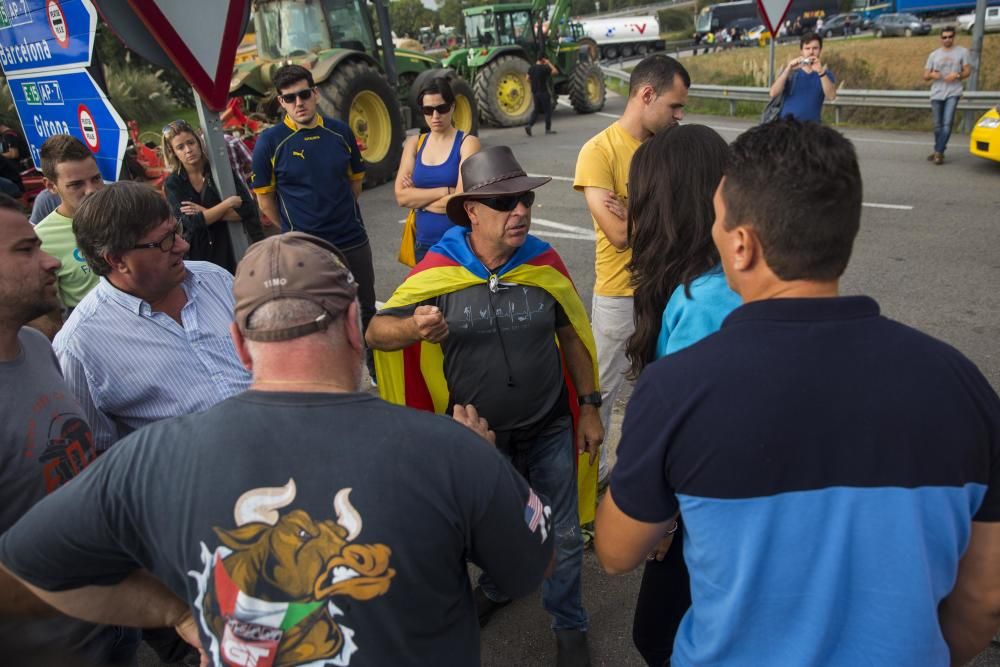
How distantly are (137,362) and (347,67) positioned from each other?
29.7ft

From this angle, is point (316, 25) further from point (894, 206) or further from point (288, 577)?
point (288, 577)

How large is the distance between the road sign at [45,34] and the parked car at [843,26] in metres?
43.9

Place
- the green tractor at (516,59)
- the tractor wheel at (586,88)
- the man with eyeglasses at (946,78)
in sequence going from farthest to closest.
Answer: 1. the tractor wheel at (586,88)
2. the green tractor at (516,59)
3. the man with eyeglasses at (946,78)

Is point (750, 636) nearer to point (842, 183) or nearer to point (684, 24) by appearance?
point (842, 183)

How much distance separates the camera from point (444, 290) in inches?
99.1

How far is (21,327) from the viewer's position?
6.68 ft

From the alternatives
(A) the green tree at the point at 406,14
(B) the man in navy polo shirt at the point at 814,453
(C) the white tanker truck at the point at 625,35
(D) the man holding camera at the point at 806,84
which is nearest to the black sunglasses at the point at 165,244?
(B) the man in navy polo shirt at the point at 814,453

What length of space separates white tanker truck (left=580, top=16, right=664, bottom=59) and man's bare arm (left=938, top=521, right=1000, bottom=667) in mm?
45930

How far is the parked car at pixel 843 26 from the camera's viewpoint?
40.0 meters

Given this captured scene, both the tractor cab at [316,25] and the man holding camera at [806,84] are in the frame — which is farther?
the tractor cab at [316,25]

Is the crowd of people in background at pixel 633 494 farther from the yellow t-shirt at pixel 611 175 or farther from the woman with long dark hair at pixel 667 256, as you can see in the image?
the yellow t-shirt at pixel 611 175

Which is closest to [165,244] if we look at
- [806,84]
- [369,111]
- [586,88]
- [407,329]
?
[407,329]

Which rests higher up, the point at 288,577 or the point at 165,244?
the point at 165,244

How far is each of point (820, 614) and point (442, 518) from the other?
687mm
